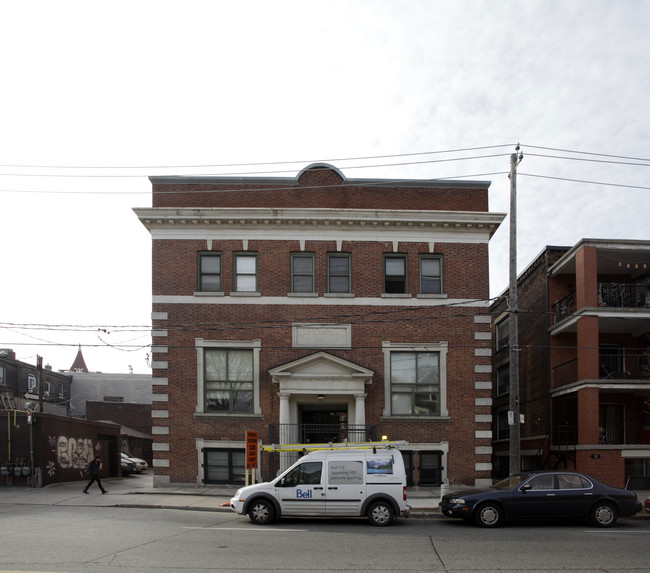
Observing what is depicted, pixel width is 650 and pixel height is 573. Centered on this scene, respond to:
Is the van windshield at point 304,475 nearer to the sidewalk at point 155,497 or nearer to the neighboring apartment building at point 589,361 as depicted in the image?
the sidewalk at point 155,497

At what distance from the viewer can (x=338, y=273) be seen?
81.8 feet

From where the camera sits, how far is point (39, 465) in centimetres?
2536

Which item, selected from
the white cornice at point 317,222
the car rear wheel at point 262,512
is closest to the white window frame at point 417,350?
the white cornice at point 317,222

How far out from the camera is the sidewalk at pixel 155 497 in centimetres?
1934

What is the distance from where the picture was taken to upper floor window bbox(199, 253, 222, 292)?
24.8 m

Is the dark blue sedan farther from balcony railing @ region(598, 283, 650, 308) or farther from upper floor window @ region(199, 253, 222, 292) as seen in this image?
upper floor window @ region(199, 253, 222, 292)

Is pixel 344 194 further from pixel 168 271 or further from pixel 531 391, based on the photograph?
pixel 531 391

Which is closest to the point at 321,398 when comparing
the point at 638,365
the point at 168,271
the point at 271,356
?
the point at 271,356

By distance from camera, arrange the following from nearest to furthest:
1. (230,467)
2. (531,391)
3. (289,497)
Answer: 1. (289,497)
2. (230,467)
3. (531,391)

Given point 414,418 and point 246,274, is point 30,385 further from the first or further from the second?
point 414,418

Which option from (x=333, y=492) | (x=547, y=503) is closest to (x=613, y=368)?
(x=547, y=503)

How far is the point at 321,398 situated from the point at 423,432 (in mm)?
3802

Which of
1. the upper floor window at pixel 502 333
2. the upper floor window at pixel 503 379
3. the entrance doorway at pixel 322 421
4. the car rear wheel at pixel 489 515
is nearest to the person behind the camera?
the car rear wheel at pixel 489 515

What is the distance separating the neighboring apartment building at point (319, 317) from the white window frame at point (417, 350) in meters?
0.04
